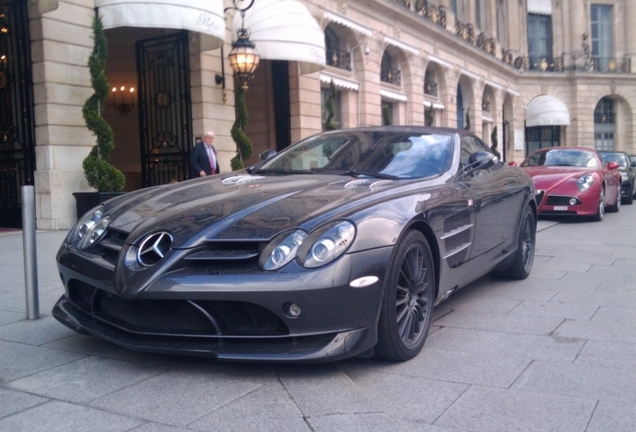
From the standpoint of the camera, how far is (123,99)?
55.9ft

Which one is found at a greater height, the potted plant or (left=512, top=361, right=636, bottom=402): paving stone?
the potted plant

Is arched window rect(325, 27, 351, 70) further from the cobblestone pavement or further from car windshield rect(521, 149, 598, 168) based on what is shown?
the cobblestone pavement

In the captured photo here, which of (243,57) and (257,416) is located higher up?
(243,57)

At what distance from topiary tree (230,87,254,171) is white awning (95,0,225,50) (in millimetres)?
2706

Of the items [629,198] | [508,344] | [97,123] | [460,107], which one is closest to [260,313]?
[508,344]

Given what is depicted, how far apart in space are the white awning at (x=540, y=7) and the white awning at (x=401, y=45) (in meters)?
18.8

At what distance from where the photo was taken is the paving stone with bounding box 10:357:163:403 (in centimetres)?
320

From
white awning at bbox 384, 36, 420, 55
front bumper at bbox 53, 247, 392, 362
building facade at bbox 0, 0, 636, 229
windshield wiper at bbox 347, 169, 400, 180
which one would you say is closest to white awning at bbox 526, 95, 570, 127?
building facade at bbox 0, 0, 636, 229

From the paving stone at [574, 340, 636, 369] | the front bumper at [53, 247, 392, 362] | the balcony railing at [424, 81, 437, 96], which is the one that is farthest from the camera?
the balcony railing at [424, 81, 437, 96]

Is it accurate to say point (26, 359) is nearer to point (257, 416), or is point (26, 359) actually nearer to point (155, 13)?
point (257, 416)

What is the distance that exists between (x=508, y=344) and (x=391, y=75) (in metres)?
20.4

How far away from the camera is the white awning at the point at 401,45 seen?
2203cm

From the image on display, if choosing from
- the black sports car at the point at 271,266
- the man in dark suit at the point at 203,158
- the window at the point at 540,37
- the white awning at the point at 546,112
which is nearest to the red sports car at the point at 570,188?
the man in dark suit at the point at 203,158

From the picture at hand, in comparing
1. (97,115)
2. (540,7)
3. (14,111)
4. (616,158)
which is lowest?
(616,158)
